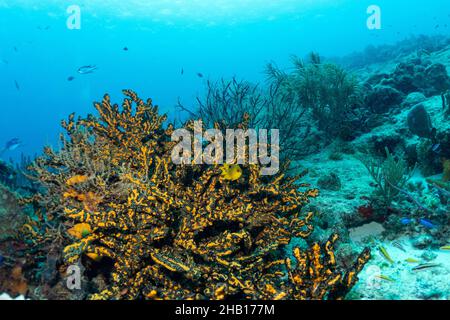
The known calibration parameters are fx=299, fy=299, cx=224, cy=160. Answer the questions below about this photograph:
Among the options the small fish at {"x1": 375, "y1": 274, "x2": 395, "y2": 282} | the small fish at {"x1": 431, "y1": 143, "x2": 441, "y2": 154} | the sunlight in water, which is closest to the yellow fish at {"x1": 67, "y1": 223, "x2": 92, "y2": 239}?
the small fish at {"x1": 375, "y1": 274, "x2": 395, "y2": 282}

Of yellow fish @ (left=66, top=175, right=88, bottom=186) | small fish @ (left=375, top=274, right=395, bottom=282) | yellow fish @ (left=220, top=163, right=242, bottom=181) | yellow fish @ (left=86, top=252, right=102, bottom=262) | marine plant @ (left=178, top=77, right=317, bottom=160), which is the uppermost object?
marine plant @ (left=178, top=77, right=317, bottom=160)

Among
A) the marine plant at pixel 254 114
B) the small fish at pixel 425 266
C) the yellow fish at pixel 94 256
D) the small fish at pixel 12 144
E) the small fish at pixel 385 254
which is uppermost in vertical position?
the marine plant at pixel 254 114

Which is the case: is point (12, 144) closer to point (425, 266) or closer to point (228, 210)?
point (228, 210)

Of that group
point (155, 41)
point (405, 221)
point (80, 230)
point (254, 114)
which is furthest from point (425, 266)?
point (155, 41)

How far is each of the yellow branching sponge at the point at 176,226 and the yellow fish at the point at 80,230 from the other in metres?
0.01

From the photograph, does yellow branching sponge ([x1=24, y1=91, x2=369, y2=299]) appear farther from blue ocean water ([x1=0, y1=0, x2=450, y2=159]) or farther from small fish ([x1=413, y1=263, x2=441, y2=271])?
blue ocean water ([x1=0, y1=0, x2=450, y2=159])

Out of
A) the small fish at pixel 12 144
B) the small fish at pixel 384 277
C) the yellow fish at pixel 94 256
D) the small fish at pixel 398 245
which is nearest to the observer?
the yellow fish at pixel 94 256

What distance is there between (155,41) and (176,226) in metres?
91.1

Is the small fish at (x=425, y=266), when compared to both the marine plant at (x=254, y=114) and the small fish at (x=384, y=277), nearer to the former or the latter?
the small fish at (x=384, y=277)

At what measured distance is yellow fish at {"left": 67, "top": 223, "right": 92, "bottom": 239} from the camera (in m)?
3.07

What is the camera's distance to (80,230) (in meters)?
3.09

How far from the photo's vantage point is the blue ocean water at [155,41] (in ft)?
181

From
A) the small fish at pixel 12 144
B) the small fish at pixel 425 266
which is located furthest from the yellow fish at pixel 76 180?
the small fish at pixel 12 144

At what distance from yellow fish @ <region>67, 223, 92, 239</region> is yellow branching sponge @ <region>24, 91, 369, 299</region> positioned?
0.03ft
